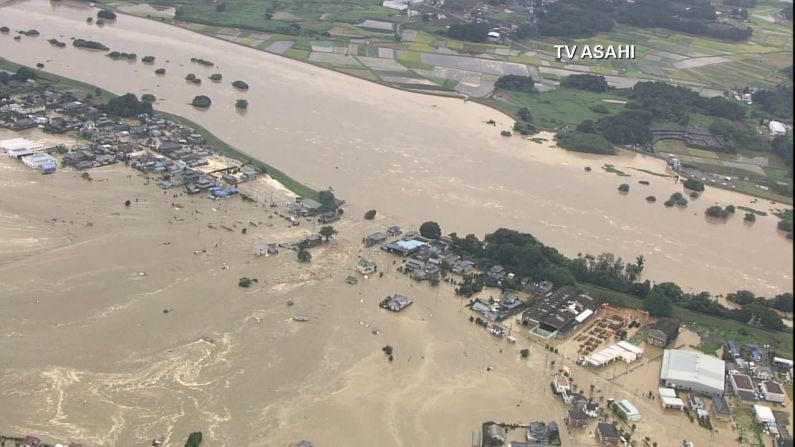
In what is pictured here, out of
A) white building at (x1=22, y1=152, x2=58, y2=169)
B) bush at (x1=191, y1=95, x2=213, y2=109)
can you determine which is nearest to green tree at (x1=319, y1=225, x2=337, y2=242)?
white building at (x1=22, y1=152, x2=58, y2=169)

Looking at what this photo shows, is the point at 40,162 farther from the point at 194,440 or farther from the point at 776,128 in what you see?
the point at 776,128

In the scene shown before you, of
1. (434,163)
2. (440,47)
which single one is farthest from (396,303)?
(440,47)

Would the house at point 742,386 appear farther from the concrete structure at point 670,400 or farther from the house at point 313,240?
the house at point 313,240

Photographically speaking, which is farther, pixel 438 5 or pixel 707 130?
pixel 438 5

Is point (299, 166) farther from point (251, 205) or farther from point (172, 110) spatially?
point (172, 110)

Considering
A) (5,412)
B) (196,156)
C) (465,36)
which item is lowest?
(5,412)

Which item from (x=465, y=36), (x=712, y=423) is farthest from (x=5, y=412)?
(x=465, y=36)

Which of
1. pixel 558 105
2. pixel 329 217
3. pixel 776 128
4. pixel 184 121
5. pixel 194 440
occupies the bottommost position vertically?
pixel 194 440
